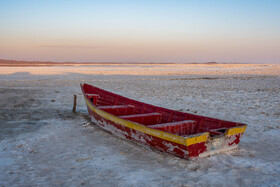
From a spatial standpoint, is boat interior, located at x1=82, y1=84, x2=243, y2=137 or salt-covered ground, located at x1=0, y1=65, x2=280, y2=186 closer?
salt-covered ground, located at x1=0, y1=65, x2=280, y2=186

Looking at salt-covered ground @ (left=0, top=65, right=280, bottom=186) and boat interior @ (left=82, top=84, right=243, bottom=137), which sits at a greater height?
boat interior @ (left=82, top=84, right=243, bottom=137)

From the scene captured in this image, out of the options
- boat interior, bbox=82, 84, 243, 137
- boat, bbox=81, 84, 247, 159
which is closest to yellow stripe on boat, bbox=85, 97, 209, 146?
boat, bbox=81, 84, 247, 159

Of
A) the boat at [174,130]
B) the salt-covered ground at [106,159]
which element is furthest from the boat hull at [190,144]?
the salt-covered ground at [106,159]

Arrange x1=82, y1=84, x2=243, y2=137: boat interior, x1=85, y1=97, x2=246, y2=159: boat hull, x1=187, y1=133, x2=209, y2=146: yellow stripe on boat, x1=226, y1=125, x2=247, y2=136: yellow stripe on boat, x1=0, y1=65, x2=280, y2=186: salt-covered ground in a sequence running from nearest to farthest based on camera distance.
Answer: x1=0, y1=65, x2=280, y2=186: salt-covered ground < x1=187, y1=133, x2=209, y2=146: yellow stripe on boat < x1=85, y1=97, x2=246, y2=159: boat hull < x1=226, y1=125, x2=247, y2=136: yellow stripe on boat < x1=82, y1=84, x2=243, y2=137: boat interior

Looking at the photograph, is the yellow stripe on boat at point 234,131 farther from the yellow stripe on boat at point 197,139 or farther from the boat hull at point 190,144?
the yellow stripe on boat at point 197,139

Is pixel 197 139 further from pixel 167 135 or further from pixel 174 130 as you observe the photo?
pixel 174 130

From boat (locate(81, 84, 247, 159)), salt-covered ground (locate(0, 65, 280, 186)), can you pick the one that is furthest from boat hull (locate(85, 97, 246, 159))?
salt-covered ground (locate(0, 65, 280, 186))

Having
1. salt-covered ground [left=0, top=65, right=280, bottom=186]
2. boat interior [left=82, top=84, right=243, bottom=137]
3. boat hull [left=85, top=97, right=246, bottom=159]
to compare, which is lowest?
salt-covered ground [left=0, top=65, right=280, bottom=186]

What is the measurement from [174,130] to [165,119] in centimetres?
117

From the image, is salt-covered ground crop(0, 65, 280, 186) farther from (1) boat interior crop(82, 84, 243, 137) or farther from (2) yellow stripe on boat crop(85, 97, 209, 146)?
(1) boat interior crop(82, 84, 243, 137)

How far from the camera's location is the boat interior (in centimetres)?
642

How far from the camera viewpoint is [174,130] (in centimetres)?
652

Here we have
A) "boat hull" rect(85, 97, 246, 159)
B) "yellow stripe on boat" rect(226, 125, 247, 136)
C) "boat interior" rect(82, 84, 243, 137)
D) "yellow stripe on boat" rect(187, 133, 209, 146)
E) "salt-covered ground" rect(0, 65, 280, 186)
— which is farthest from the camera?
"boat interior" rect(82, 84, 243, 137)

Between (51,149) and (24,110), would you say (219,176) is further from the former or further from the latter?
(24,110)
